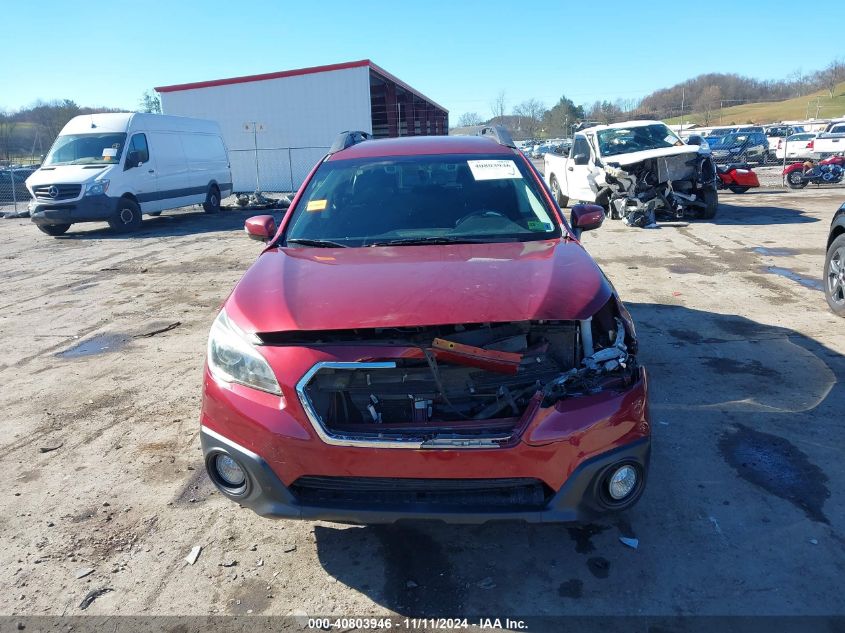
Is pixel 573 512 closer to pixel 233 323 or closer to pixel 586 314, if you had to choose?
pixel 586 314

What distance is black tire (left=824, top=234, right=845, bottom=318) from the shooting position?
19.4 feet

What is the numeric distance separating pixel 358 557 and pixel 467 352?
109 cm

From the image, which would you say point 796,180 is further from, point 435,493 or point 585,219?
point 435,493

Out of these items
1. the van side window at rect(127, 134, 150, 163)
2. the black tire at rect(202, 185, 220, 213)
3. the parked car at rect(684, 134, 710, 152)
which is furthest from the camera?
the black tire at rect(202, 185, 220, 213)

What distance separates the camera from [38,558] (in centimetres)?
288

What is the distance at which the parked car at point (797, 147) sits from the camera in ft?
84.4

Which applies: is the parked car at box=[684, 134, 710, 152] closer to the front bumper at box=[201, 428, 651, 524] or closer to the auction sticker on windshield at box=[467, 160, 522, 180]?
the auction sticker on windshield at box=[467, 160, 522, 180]

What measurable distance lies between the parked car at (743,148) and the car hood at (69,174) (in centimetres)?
2418

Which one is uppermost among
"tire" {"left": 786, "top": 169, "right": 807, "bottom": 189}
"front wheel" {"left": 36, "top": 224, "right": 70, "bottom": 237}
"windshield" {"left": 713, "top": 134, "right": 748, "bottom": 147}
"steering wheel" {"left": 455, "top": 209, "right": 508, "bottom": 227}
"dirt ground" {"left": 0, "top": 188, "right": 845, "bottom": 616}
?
"windshield" {"left": 713, "top": 134, "right": 748, "bottom": 147}

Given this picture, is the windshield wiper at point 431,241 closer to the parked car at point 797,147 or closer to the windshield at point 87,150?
the windshield at point 87,150

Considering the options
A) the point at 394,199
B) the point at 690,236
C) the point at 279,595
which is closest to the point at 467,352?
the point at 279,595

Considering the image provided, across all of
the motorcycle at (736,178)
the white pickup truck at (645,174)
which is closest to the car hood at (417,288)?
the white pickup truck at (645,174)

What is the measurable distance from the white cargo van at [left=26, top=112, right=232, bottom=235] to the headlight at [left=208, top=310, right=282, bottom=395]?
12.8 meters

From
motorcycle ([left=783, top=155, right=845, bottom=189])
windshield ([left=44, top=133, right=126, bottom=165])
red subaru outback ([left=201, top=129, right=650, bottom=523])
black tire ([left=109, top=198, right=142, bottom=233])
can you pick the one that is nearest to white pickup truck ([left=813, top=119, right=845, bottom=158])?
motorcycle ([left=783, top=155, right=845, bottom=189])
